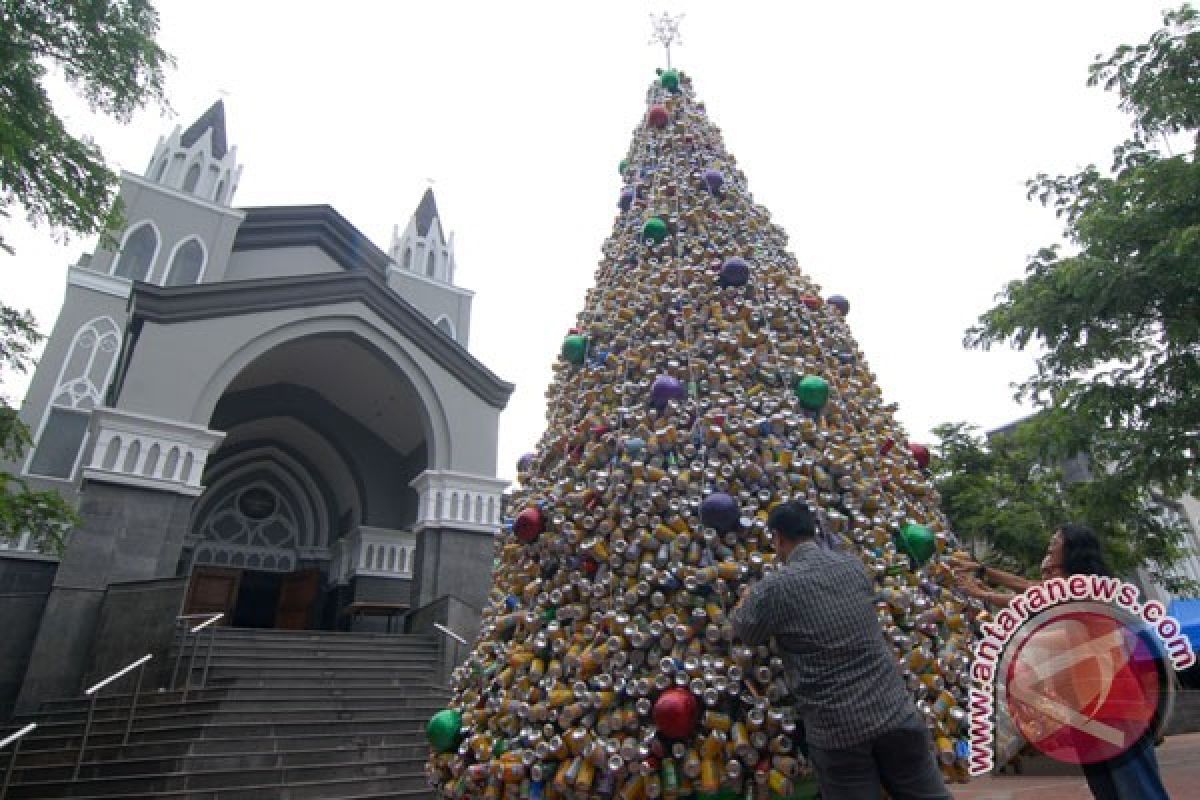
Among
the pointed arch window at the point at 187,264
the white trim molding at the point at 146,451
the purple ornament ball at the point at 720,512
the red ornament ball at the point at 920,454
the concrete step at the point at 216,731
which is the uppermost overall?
the pointed arch window at the point at 187,264

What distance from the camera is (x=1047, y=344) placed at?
25.9 ft

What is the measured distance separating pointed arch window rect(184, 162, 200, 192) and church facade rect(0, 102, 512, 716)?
0.63 feet

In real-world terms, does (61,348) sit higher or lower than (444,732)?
higher

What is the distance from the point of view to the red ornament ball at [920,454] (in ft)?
11.4

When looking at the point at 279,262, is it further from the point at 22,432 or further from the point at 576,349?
the point at 576,349

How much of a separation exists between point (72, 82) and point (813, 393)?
8.36 metres

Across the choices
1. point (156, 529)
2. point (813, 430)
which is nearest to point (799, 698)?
point (813, 430)

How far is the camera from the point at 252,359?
11.2m

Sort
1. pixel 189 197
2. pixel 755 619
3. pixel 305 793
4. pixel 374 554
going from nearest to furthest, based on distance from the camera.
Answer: pixel 755 619, pixel 305 793, pixel 374 554, pixel 189 197

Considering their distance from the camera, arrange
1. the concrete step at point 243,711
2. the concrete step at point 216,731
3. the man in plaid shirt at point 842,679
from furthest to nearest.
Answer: the concrete step at point 243,711 → the concrete step at point 216,731 → the man in plaid shirt at point 842,679

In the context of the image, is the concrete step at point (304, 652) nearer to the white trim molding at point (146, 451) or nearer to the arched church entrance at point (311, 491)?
the white trim molding at point (146, 451)

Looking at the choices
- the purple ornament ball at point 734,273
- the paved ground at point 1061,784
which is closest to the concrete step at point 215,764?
the paved ground at point 1061,784

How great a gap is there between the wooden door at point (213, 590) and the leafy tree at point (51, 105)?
5.66 meters

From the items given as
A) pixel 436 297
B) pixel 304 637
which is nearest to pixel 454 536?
pixel 304 637
